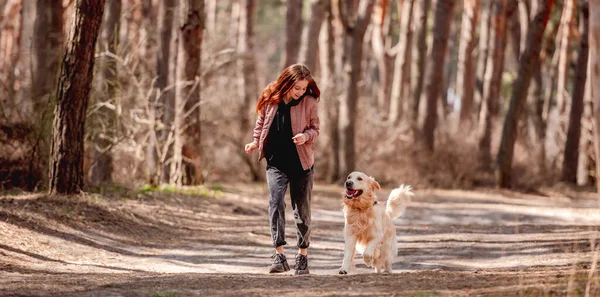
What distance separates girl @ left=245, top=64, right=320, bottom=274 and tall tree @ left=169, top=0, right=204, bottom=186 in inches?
Answer: 370

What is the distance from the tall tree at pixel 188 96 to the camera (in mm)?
18844

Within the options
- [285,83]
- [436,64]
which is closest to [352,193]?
[285,83]

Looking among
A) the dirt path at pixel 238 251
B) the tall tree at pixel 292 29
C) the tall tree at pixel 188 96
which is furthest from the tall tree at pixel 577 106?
the tall tree at pixel 188 96

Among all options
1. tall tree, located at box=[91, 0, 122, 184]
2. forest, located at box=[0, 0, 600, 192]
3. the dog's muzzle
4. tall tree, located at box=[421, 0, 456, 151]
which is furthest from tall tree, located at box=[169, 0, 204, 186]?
the dog's muzzle

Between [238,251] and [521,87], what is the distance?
14.2m

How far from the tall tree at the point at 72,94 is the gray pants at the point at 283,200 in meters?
4.72

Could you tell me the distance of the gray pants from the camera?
9367 millimetres

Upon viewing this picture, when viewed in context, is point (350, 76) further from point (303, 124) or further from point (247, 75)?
point (303, 124)

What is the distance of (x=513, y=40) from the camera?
3722 centimetres

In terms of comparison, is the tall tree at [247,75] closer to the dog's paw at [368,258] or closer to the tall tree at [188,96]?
the tall tree at [188,96]

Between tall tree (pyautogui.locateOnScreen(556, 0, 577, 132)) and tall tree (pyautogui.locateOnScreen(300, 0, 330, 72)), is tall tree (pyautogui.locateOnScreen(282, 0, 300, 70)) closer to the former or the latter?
tall tree (pyautogui.locateOnScreen(300, 0, 330, 72))

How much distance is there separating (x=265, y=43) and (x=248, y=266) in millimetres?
64270

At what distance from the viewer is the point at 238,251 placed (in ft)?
41.5

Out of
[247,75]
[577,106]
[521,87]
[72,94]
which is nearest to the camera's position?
[72,94]
